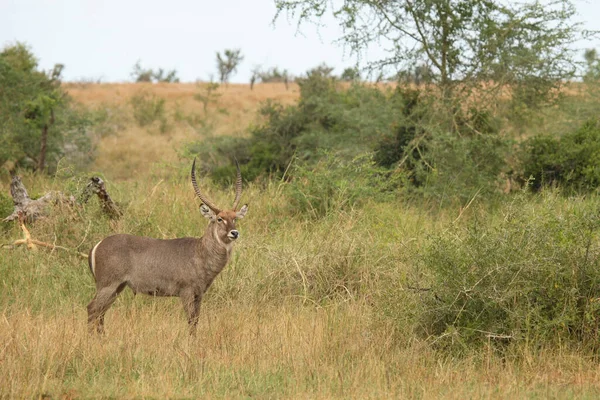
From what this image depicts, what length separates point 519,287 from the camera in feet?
19.6

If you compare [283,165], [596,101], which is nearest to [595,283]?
[283,165]

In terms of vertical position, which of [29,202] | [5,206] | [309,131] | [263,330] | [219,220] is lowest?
[263,330]

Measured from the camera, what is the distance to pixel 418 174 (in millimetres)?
12281

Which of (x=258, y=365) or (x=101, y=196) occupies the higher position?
(x=101, y=196)

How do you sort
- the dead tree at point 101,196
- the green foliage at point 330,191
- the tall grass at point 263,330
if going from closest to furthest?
the tall grass at point 263,330 < the dead tree at point 101,196 < the green foliage at point 330,191

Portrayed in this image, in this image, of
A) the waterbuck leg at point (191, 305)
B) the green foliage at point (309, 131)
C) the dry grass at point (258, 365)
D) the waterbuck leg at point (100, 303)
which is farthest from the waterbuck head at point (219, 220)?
the green foliage at point (309, 131)

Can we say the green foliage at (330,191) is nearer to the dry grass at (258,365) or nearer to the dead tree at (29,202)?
the dead tree at (29,202)

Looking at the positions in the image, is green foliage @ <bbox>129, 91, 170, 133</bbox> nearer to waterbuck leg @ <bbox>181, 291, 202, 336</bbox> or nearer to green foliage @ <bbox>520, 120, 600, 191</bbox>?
green foliage @ <bbox>520, 120, 600, 191</bbox>

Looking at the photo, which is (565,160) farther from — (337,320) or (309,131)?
(337,320)

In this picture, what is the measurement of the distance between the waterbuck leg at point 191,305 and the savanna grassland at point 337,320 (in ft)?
0.39

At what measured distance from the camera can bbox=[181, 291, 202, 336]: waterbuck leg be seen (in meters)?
6.80

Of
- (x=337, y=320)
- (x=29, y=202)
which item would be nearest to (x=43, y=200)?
(x=29, y=202)

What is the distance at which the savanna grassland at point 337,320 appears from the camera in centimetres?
526

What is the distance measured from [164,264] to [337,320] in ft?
5.22
